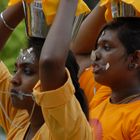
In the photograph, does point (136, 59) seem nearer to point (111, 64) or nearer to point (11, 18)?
point (111, 64)

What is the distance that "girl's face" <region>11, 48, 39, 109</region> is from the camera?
2.18 metres

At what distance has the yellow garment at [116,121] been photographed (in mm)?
1981

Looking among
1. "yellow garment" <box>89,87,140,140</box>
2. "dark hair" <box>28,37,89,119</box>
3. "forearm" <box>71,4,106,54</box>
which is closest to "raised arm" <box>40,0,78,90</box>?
"dark hair" <box>28,37,89,119</box>

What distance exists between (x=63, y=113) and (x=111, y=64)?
555mm

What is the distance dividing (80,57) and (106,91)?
1.32 feet

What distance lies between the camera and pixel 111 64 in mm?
2129

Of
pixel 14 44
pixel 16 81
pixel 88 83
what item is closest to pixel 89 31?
pixel 88 83

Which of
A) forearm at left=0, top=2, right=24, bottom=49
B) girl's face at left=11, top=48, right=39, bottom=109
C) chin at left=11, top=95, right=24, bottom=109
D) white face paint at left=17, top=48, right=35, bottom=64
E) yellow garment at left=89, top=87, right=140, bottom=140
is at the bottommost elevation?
yellow garment at left=89, top=87, right=140, bottom=140

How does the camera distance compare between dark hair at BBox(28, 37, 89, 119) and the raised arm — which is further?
A: dark hair at BBox(28, 37, 89, 119)

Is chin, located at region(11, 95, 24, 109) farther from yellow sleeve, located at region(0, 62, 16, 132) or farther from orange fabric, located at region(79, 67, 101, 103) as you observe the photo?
orange fabric, located at region(79, 67, 101, 103)

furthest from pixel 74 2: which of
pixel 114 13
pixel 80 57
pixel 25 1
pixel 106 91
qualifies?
pixel 80 57

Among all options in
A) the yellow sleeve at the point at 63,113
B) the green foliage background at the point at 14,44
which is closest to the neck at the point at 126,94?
the yellow sleeve at the point at 63,113

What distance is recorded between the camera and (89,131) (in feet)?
5.71

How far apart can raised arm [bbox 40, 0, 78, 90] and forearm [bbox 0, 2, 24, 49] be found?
23.6 inches
